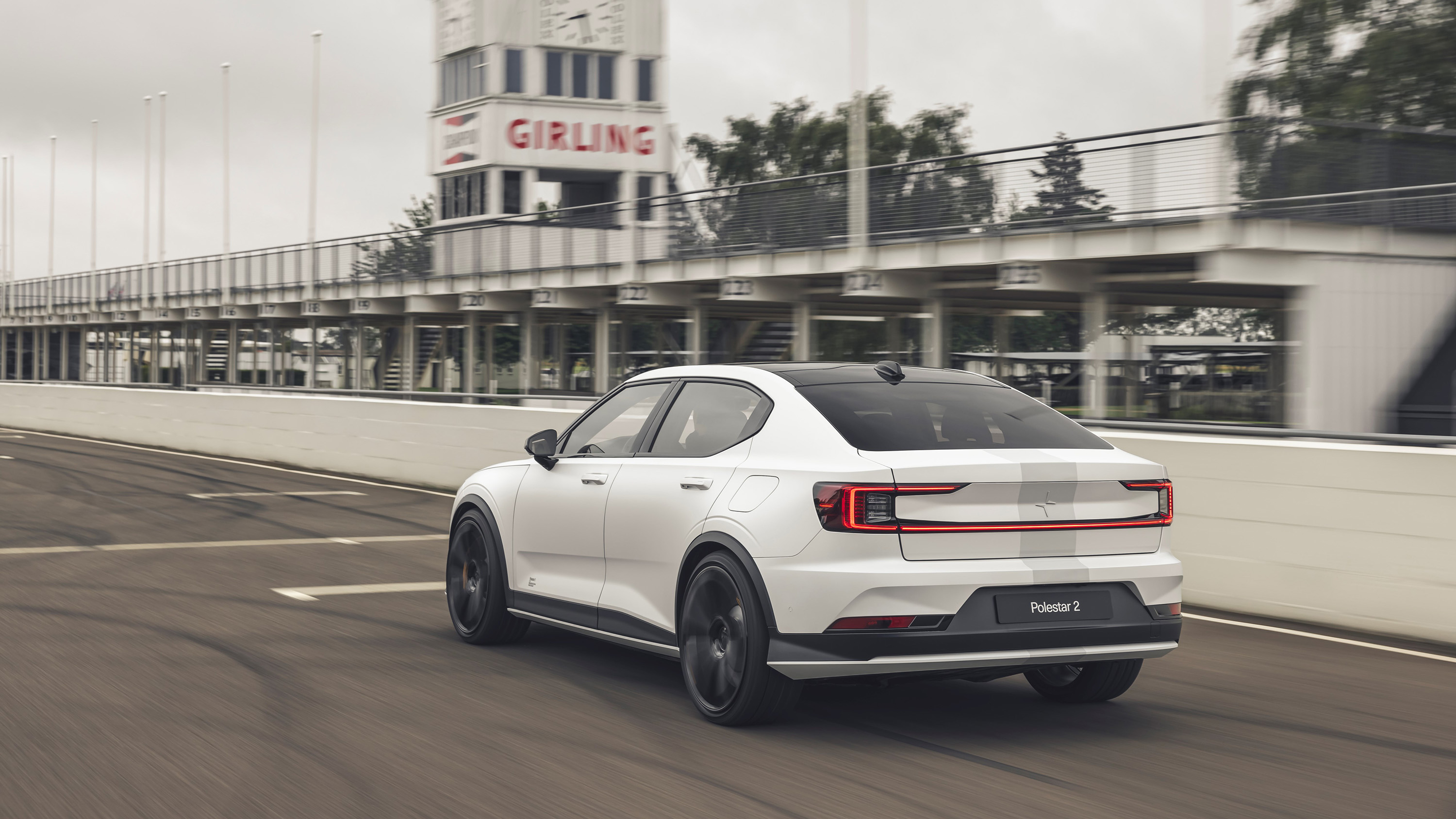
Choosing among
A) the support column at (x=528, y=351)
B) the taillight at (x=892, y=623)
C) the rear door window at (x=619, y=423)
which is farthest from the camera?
the support column at (x=528, y=351)

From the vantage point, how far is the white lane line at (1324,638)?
813 cm

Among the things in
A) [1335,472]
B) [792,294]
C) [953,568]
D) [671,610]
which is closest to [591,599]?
[671,610]

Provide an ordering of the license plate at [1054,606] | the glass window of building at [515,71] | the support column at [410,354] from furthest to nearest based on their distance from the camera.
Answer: the glass window of building at [515,71], the support column at [410,354], the license plate at [1054,606]

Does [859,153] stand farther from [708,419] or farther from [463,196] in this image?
[463,196]

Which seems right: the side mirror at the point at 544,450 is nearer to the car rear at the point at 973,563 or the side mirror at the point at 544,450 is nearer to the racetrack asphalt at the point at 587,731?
the racetrack asphalt at the point at 587,731

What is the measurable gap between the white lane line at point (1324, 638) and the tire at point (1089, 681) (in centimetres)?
244

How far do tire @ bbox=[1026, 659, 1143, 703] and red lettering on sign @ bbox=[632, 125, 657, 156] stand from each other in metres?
47.0

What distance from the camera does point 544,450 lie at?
7582 millimetres

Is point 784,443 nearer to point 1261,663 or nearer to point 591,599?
point 591,599

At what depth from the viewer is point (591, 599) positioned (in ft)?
23.2

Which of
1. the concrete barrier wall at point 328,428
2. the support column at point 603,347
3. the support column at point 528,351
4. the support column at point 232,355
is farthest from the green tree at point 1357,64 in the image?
the support column at point 232,355

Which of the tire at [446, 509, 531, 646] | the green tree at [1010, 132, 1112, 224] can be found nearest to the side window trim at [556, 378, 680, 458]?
the tire at [446, 509, 531, 646]

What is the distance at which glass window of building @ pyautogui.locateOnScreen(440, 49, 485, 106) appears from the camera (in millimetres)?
51438

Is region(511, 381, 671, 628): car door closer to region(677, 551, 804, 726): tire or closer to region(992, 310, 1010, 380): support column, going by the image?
region(677, 551, 804, 726): tire
